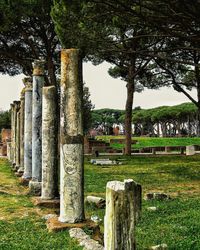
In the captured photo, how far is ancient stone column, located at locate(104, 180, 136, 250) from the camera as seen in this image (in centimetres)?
422

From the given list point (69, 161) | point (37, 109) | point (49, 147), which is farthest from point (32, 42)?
point (69, 161)

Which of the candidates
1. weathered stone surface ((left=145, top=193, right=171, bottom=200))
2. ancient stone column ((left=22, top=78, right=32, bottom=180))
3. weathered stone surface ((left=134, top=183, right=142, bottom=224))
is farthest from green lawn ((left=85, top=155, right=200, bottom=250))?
ancient stone column ((left=22, top=78, right=32, bottom=180))

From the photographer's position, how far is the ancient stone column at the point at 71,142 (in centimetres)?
648

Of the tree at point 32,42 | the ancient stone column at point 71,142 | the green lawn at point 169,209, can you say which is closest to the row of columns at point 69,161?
the ancient stone column at point 71,142

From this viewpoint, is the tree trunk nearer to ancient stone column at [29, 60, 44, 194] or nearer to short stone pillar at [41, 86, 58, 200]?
ancient stone column at [29, 60, 44, 194]

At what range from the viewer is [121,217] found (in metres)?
4.24

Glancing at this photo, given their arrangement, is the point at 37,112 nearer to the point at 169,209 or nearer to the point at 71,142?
the point at 169,209

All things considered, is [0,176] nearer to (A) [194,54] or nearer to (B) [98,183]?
(B) [98,183]

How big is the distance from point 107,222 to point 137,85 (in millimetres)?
26330

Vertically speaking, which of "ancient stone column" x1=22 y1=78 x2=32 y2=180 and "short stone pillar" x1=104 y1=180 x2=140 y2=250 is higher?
"ancient stone column" x1=22 y1=78 x2=32 y2=180

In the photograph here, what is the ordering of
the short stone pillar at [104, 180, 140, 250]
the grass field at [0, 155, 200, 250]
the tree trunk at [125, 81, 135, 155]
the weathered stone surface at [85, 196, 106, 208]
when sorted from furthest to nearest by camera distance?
1. the tree trunk at [125, 81, 135, 155]
2. the weathered stone surface at [85, 196, 106, 208]
3. the grass field at [0, 155, 200, 250]
4. the short stone pillar at [104, 180, 140, 250]

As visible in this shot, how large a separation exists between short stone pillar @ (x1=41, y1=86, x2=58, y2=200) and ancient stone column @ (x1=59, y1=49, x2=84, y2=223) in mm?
1907

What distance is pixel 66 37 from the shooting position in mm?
16297

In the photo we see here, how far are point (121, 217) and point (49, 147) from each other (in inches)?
181
